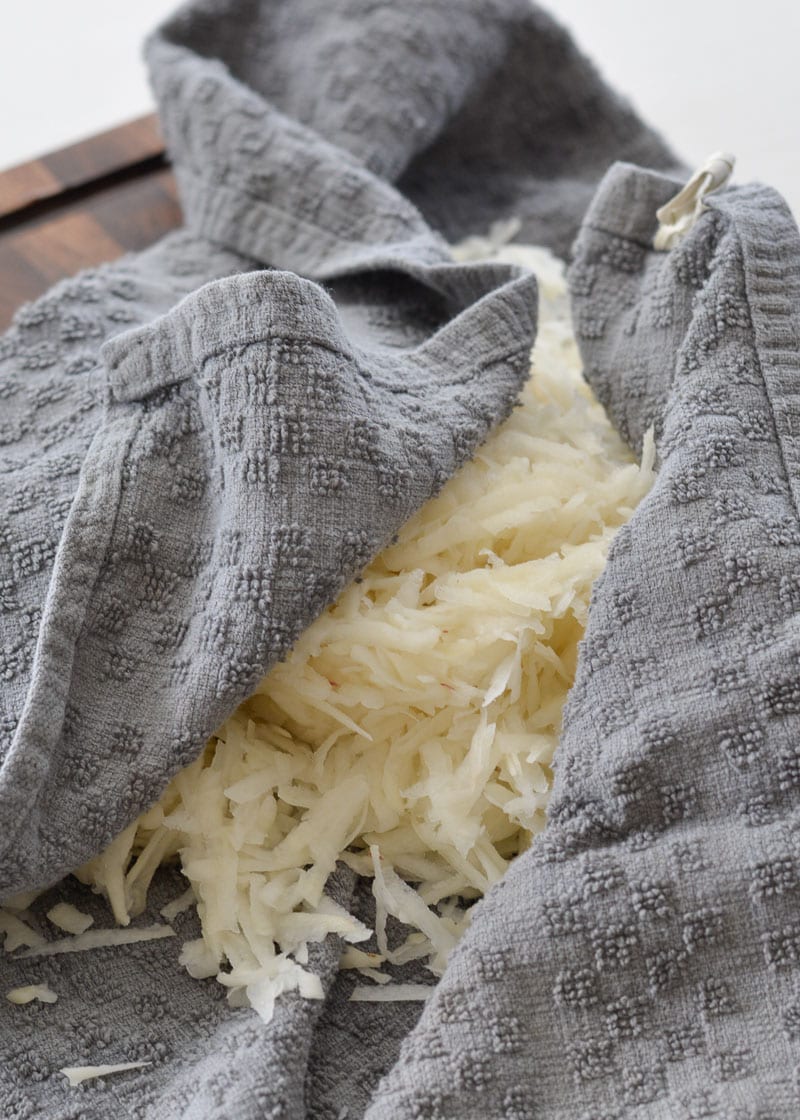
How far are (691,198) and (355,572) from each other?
0.49 metres

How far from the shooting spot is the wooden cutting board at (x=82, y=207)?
1.43 metres

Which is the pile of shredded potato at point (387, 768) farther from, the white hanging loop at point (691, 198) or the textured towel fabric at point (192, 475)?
the white hanging loop at point (691, 198)

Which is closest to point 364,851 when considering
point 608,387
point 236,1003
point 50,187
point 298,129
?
point 236,1003

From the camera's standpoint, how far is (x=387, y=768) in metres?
0.92

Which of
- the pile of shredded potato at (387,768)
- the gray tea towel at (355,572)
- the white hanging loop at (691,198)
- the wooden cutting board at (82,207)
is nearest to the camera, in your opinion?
the gray tea towel at (355,572)

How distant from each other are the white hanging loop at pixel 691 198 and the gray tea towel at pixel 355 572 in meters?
0.03

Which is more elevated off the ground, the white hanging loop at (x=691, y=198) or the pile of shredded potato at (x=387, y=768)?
the white hanging loop at (x=691, y=198)

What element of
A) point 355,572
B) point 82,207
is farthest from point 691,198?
point 82,207

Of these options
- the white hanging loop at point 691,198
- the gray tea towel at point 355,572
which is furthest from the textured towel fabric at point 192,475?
the white hanging loop at point 691,198

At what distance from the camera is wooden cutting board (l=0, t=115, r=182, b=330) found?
143 centimetres

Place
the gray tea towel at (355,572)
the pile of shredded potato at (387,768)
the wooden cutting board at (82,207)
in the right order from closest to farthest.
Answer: the gray tea towel at (355,572)
the pile of shredded potato at (387,768)
the wooden cutting board at (82,207)

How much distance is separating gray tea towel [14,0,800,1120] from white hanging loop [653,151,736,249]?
31 millimetres

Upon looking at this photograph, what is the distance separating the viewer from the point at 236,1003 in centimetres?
88

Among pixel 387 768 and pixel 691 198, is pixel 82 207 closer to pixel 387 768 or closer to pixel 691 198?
pixel 691 198
